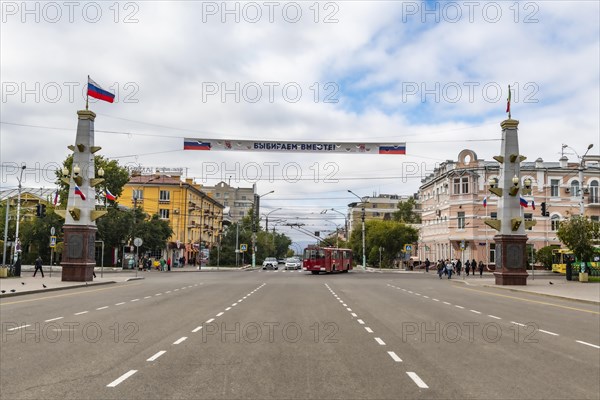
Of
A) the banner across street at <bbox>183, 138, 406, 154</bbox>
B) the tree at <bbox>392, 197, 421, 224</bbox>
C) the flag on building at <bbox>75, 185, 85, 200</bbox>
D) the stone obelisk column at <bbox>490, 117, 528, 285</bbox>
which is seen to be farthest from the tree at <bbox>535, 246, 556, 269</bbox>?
the flag on building at <bbox>75, 185, 85, 200</bbox>

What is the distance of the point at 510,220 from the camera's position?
36719mm

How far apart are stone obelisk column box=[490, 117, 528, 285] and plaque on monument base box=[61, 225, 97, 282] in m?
25.1

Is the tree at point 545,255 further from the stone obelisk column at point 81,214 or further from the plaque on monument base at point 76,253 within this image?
the plaque on monument base at point 76,253

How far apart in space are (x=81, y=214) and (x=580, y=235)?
35.2 meters

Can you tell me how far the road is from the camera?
7.52 meters

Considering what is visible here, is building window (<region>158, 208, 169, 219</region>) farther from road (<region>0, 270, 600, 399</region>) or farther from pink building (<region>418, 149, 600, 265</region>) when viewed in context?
road (<region>0, 270, 600, 399</region>)

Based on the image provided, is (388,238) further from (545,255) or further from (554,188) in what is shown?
(554,188)

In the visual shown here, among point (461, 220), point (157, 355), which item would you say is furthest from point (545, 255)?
point (157, 355)

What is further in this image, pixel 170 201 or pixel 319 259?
pixel 170 201

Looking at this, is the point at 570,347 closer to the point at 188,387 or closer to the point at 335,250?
the point at 188,387

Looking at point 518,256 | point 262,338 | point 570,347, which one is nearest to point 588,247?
point 518,256

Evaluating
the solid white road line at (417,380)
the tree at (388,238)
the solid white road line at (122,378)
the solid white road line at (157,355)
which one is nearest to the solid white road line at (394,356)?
the solid white road line at (417,380)

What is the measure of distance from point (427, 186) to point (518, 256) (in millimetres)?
47641

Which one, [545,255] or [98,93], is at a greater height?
[98,93]
